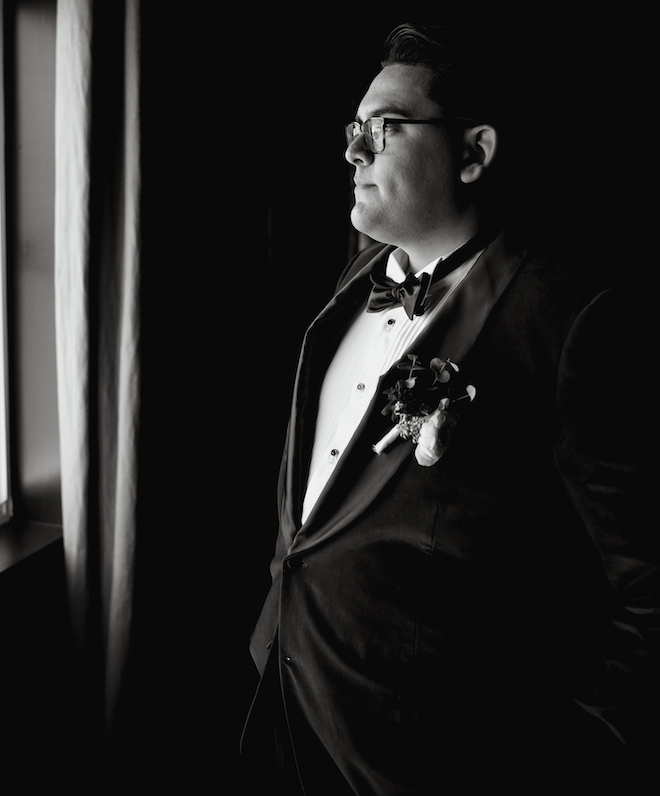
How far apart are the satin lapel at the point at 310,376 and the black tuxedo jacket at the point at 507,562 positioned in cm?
13

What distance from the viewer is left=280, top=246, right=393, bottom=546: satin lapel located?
4.06 feet

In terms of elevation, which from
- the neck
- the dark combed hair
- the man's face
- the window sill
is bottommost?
the window sill

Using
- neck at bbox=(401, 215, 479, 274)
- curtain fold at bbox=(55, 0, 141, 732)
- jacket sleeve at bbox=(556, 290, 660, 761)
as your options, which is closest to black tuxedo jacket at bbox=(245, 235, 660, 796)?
jacket sleeve at bbox=(556, 290, 660, 761)

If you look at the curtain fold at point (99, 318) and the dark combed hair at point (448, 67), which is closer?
the dark combed hair at point (448, 67)

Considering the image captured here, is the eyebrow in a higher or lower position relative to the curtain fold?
higher

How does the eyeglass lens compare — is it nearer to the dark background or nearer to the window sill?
the dark background

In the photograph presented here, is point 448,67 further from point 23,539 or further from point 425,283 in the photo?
point 23,539

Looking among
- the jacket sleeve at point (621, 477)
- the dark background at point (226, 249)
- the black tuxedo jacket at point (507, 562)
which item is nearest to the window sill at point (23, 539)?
the dark background at point (226, 249)

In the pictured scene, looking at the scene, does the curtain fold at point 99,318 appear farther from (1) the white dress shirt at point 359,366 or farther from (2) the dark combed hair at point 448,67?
(2) the dark combed hair at point 448,67

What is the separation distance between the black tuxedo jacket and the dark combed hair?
27cm

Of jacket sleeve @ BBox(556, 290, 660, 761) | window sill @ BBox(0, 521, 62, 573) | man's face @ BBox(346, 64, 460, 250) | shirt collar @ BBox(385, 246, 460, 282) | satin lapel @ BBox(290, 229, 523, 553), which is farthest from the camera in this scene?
window sill @ BBox(0, 521, 62, 573)

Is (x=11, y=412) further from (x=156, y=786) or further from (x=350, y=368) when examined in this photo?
(x=156, y=786)

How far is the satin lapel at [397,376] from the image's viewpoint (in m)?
1.04

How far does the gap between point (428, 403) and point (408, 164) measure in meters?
0.46
